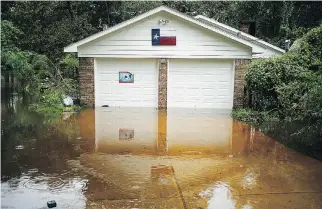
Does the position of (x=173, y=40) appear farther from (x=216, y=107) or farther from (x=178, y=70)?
(x=216, y=107)

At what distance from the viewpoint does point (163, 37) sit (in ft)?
42.3

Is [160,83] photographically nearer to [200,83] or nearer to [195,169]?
[200,83]

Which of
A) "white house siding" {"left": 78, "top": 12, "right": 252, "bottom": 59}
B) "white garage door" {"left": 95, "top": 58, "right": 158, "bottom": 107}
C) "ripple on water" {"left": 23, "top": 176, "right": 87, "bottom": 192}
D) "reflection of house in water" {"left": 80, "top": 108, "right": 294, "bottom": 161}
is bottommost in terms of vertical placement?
"ripple on water" {"left": 23, "top": 176, "right": 87, "bottom": 192}

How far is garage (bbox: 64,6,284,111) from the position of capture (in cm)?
1284

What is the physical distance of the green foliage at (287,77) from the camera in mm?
10164

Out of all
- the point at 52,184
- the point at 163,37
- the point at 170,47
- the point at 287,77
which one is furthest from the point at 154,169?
the point at 163,37

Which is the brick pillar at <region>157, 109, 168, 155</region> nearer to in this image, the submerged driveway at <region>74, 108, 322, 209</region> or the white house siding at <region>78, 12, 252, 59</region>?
the submerged driveway at <region>74, 108, 322, 209</region>

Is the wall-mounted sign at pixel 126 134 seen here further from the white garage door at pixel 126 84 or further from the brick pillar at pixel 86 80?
the brick pillar at pixel 86 80

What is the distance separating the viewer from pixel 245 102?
13.1 metres

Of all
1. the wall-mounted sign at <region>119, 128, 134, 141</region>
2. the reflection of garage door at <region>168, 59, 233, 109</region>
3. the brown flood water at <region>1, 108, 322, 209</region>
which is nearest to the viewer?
the brown flood water at <region>1, 108, 322, 209</region>

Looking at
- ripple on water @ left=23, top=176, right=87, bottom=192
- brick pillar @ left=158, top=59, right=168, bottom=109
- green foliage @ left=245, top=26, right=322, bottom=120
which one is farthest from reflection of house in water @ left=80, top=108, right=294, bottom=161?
ripple on water @ left=23, top=176, right=87, bottom=192

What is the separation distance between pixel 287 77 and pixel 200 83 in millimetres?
3260

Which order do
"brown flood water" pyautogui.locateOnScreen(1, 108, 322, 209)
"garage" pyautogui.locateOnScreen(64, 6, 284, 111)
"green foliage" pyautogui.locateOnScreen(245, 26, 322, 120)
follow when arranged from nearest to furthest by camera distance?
"brown flood water" pyautogui.locateOnScreen(1, 108, 322, 209)
"green foliage" pyautogui.locateOnScreen(245, 26, 322, 120)
"garage" pyautogui.locateOnScreen(64, 6, 284, 111)

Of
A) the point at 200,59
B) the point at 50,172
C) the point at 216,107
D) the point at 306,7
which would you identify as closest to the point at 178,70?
the point at 200,59
